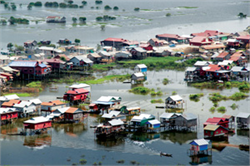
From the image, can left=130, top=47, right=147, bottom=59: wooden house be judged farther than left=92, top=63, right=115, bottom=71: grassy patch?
Yes

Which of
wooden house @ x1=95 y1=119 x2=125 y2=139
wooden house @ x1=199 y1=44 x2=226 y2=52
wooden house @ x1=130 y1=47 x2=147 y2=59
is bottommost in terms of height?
wooden house @ x1=95 y1=119 x2=125 y2=139

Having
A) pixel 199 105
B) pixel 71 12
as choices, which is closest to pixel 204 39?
pixel 199 105

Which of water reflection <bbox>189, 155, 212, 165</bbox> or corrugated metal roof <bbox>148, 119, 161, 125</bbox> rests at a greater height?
corrugated metal roof <bbox>148, 119, 161, 125</bbox>

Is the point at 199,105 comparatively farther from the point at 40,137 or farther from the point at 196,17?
the point at 196,17

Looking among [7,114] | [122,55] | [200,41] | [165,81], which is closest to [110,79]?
[165,81]

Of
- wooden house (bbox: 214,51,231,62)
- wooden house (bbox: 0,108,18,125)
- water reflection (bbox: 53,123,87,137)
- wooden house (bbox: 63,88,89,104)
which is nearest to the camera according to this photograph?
water reflection (bbox: 53,123,87,137)

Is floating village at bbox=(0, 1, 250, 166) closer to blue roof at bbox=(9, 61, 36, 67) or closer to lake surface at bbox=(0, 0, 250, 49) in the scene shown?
blue roof at bbox=(9, 61, 36, 67)

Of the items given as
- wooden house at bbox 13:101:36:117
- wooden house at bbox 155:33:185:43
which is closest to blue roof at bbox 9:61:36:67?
wooden house at bbox 13:101:36:117

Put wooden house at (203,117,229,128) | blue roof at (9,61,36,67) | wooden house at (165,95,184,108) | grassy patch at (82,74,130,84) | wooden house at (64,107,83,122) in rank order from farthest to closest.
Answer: blue roof at (9,61,36,67), grassy patch at (82,74,130,84), wooden house at (165,95,184,108), wooden house at (64,107,83,122), wooden house at (203,117,229,128)
